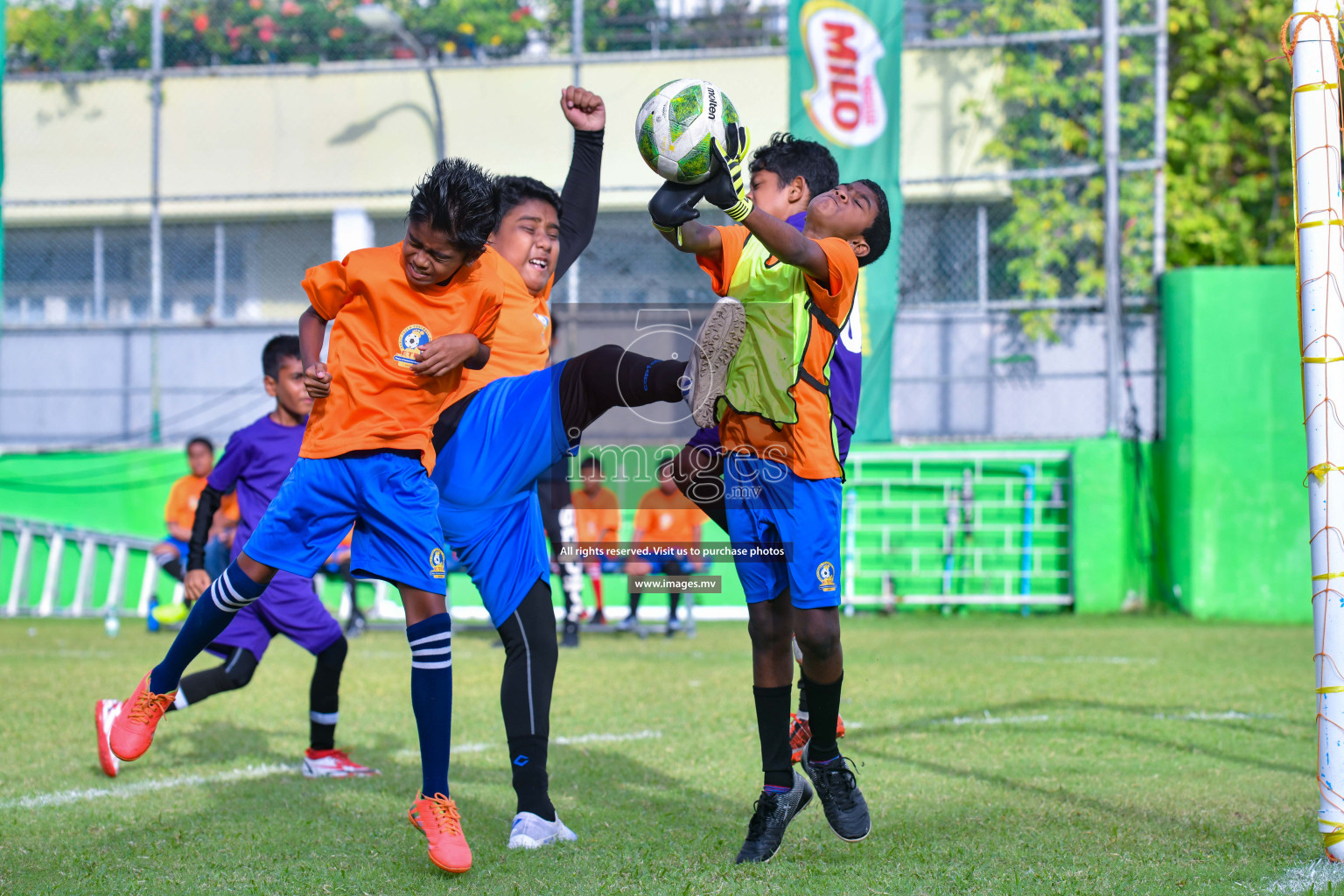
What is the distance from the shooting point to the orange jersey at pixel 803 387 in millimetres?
3344

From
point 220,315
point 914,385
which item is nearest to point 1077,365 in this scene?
point 914,385

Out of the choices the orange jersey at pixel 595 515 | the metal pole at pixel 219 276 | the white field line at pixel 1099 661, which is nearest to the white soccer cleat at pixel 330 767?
the white field line at pixel 1099 661

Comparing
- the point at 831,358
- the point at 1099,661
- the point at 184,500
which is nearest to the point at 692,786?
the point at 831,358

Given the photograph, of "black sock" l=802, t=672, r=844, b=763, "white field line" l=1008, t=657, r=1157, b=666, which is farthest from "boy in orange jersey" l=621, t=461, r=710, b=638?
"black sock" l=802, t=672, r=844, b=763

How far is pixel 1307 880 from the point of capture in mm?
2961

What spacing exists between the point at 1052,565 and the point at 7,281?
Answer: 1268 centimetres

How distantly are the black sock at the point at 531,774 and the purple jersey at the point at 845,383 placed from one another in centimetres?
116

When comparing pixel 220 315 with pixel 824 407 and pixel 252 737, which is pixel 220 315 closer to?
pixel 252 737

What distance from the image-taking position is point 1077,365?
12.6 metres

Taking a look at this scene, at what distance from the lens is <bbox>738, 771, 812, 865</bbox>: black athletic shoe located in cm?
327

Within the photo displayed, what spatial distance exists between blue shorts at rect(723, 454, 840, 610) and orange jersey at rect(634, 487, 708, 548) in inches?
261

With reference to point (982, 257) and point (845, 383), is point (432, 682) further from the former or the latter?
point (982, 257)

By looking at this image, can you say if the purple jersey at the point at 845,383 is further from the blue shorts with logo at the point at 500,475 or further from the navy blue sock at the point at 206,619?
the navy blue sock at the point at 206,619

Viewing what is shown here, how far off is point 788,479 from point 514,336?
41.5 inches
